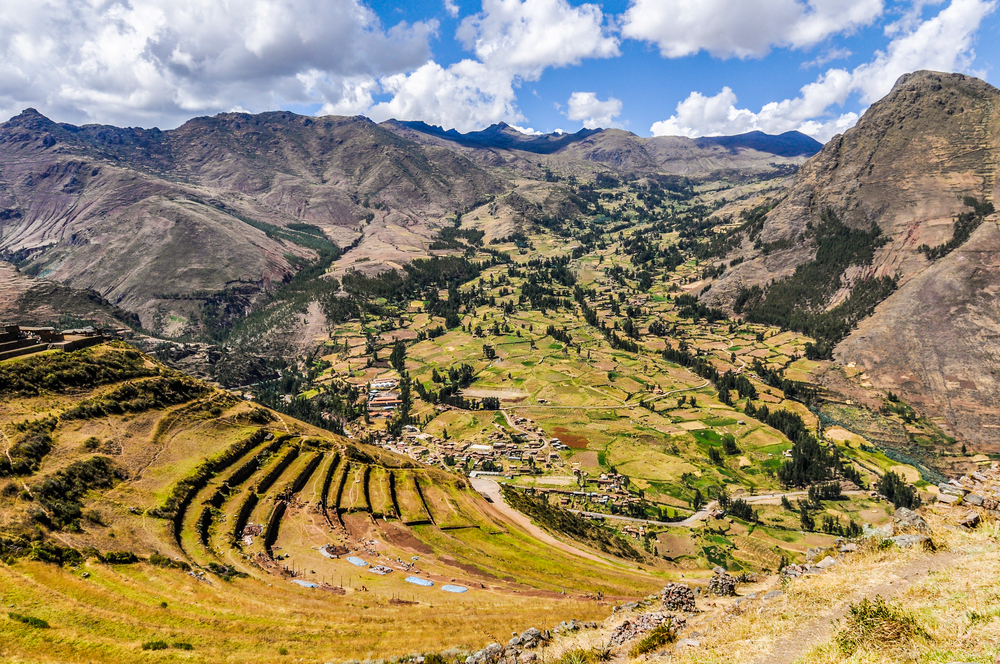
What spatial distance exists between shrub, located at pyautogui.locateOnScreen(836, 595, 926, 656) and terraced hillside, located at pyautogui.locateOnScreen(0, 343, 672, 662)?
29.3m

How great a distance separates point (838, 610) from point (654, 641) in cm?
825

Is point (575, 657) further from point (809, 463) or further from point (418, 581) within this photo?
point (809, 463)

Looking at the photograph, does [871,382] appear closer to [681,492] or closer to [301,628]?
[681,492]

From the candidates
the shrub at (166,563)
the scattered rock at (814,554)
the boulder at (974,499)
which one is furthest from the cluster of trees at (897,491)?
the shrub at (166,563)

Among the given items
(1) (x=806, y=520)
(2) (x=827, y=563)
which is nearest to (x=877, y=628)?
(2) (x=827, y=563)

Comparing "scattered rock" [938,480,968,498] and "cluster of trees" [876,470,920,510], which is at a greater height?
"scattered rock" [938,480,968,498]

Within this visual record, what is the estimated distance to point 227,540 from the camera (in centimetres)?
6053

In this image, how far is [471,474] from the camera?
133125 mm

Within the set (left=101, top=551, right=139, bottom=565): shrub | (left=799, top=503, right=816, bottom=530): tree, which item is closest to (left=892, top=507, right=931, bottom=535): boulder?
(left=101, top=551, right=139, bottom=565): shrub

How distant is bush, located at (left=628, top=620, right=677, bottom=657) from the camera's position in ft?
75.4

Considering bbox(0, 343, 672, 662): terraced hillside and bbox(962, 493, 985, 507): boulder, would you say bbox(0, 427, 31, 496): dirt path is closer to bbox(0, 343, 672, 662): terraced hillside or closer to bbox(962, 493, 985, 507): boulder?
bbox(0, 343, 672, 662): terraced hillside

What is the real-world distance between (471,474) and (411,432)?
3965 centimetres

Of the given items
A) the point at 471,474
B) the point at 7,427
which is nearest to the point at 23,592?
the point at 7,427

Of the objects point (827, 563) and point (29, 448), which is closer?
point (827, 563)
